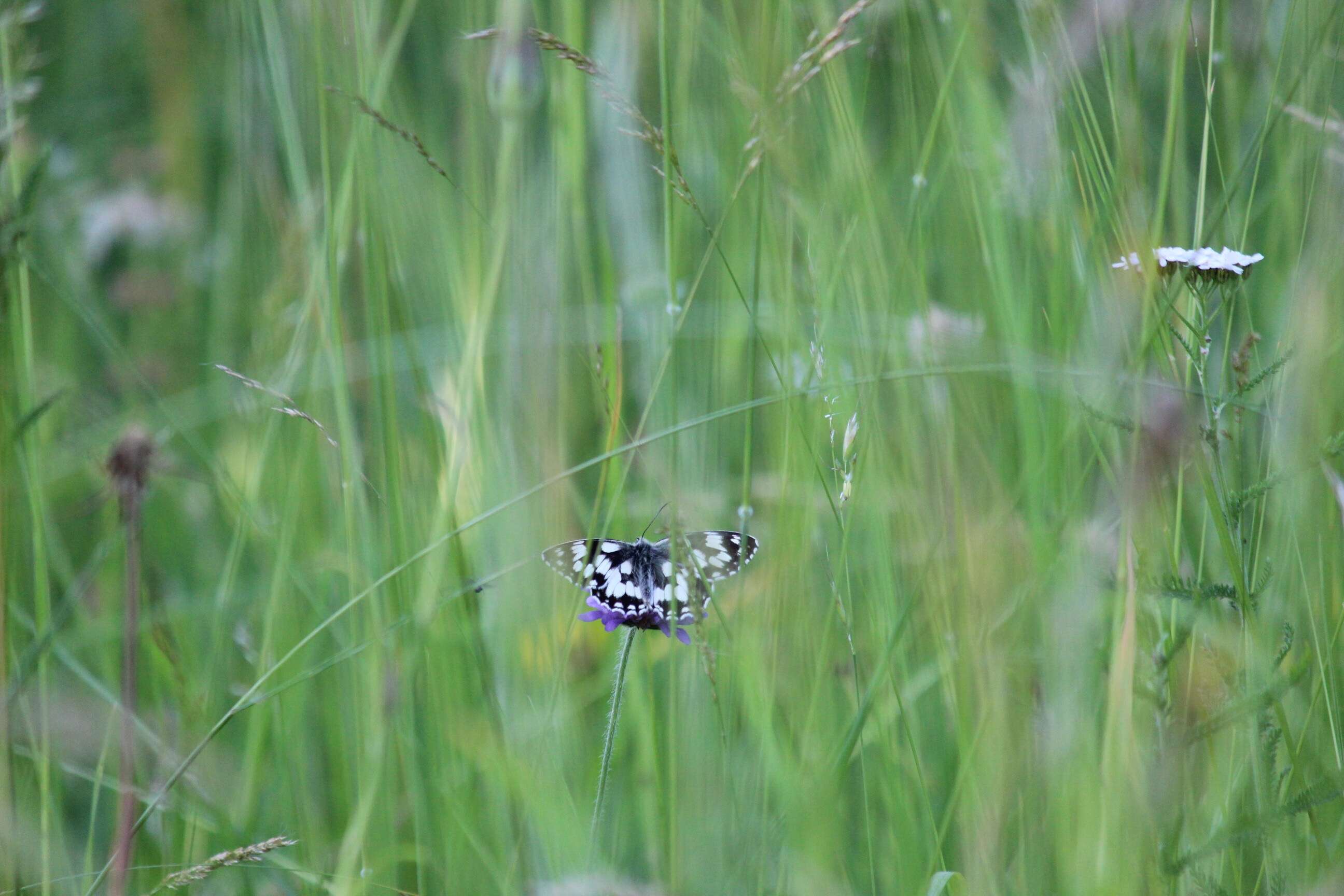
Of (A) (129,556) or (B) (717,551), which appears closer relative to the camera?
(A) (129,556)

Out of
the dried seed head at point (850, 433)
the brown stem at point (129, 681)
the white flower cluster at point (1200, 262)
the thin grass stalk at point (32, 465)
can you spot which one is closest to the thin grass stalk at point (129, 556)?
the brown stem at point (129, 681)

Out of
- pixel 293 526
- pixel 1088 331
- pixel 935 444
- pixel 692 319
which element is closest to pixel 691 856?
pixel 935 444

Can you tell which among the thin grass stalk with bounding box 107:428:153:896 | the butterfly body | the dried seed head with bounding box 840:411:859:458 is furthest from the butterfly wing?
the thin grass stalk with bounding box 107:428:153:896

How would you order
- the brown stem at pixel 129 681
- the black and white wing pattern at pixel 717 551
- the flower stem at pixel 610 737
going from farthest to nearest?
the black and white wing pattern at pixel 717 551 < the flower stem at pixel 610 737 < the brown stem at pixel 129 681

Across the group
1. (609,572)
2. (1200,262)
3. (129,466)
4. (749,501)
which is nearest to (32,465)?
(129,466)

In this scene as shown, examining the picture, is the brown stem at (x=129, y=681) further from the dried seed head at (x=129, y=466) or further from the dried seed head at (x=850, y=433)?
the dried seed head at (x=850, y=433)

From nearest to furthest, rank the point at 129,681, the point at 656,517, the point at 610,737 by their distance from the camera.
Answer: the point at 129,681
the point at 610,737
the point at 656,517

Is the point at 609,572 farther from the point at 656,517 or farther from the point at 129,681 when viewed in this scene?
the point at 129,681

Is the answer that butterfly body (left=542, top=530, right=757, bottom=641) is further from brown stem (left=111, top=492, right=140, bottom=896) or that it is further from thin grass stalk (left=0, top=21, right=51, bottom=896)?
thin grass stalk (left=0, top=21, right=51, bottom=896)
